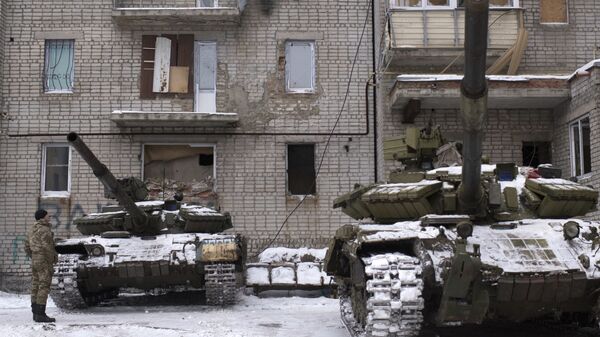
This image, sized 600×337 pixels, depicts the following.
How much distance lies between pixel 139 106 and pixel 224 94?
75.3 inches

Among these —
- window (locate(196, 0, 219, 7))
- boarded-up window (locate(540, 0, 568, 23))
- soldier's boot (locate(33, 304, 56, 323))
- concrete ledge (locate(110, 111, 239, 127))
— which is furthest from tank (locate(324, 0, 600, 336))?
window (locate(196, 0, 219, 7))

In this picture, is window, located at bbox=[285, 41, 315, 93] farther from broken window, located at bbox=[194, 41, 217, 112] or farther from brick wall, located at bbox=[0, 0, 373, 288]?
broken window, located at bbox=[194, 41, 217, 112]

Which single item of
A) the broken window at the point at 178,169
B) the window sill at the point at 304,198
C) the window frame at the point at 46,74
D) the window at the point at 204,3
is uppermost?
the window at the point at 204,3

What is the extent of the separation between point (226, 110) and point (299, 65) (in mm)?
1983

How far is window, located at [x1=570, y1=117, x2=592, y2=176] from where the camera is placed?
44.8 ft

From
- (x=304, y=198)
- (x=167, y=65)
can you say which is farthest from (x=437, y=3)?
(x=167, y=65)

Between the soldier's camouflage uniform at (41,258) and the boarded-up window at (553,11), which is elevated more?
the boarded-up window at (553,11)

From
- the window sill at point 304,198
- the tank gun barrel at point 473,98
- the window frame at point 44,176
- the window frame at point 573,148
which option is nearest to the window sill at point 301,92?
the window sill at point 304,198

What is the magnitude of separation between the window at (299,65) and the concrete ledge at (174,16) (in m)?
1.40

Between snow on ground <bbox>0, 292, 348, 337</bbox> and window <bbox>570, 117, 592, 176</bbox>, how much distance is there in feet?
19.5

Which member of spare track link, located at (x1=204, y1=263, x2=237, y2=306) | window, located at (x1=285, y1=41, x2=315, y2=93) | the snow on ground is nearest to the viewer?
the snow on ground

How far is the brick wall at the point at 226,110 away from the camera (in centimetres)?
1509

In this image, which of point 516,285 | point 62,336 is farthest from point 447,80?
point 62,336

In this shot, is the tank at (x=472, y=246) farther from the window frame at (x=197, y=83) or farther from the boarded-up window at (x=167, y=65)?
the boarded-up window at (x=167, y=65)
